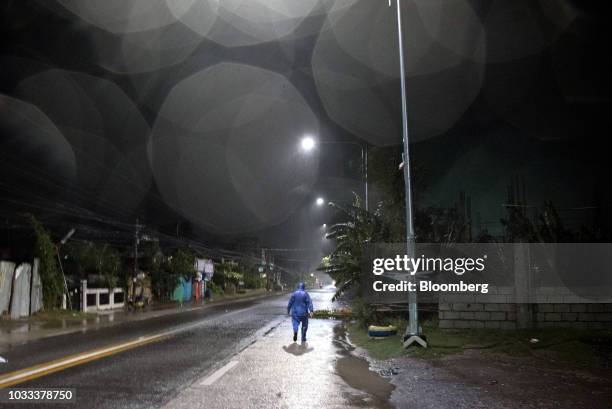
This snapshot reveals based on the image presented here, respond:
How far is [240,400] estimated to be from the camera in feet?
23.0

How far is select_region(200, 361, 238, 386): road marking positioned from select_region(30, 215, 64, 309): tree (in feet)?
55.6

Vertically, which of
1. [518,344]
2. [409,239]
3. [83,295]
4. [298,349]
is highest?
[409,239]

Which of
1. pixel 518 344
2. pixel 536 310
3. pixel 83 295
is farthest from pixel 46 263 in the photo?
pixel 536 310

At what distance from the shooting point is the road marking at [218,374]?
820 cm

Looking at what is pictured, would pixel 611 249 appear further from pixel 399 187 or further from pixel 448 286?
pixel 399 187

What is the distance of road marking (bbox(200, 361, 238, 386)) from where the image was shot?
8203mm

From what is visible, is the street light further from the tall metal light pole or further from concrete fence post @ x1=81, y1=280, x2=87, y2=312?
concrete fence post @ x1=81, y1=280, x2=87, y2=312

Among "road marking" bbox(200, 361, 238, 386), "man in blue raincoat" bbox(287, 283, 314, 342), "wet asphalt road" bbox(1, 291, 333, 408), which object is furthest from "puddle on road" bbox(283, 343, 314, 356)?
"road marking" bbox(200, 361, 238, 386)

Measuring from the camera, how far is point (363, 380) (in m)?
8.66

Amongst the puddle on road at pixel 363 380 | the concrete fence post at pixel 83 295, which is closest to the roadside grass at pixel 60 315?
the concrete fence post at pixel 83 295

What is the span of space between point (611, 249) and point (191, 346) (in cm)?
1244

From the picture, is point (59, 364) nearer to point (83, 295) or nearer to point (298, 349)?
point (298, 349)

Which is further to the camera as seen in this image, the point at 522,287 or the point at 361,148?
the point at 361,148

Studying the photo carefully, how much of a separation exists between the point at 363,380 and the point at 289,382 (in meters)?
1.29
